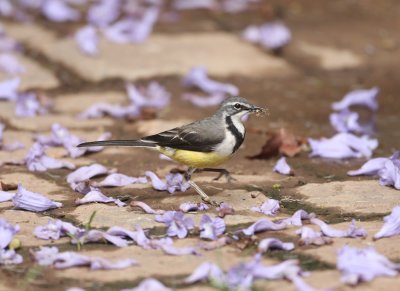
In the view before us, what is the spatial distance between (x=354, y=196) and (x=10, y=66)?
11.6 feet

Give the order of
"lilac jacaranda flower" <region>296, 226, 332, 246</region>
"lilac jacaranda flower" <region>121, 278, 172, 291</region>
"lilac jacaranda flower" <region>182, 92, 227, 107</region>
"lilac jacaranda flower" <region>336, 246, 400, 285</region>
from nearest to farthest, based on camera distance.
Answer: "lilac jacaranda flower" <region>121, 278, 172, 291</region> → "lilac jacaranda flower" <region>336, 246, 400, 285</region> → "lilac jacaranda flower" <region>296, 226, 332, 246</region> → "lilac jacaranda flower" <region>182, 92, 227, 107</region>

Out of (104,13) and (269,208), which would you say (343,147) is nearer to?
(269,208)

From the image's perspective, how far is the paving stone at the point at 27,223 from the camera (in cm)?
415

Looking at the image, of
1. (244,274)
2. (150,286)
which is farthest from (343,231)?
(150,286)

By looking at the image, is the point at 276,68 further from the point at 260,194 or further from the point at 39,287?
the point at 39,287

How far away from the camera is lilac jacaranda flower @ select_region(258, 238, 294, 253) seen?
13.1 feet

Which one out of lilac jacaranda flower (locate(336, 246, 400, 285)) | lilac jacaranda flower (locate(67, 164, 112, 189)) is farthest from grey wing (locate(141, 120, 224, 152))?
lilac jacaranda flower (locate(336, 246, 400, 285))

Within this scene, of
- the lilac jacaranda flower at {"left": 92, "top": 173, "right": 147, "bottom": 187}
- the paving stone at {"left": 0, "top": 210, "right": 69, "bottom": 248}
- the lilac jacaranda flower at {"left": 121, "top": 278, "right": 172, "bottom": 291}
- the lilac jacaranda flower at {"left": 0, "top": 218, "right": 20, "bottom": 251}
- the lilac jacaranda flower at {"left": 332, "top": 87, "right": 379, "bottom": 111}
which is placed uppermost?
the lilac jacaranda flower at {"left": 332, "top": 87, "right": 379, "bottom": 111}

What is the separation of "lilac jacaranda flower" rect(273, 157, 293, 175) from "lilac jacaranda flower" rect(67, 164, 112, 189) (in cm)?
97

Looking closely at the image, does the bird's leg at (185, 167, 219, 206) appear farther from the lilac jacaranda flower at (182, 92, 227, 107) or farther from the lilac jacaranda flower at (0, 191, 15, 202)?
the lilac jacaranda flower at (182, 92, 227, 107)

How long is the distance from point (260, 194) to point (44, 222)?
1146mm

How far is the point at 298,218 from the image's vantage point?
14.4ft

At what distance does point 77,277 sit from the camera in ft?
12.3

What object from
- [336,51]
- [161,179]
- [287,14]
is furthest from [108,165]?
[287,14]
